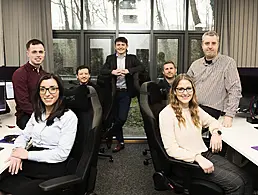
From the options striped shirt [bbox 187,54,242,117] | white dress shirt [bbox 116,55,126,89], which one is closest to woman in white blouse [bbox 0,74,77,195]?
striped shirt [bbox 187,54,242,117]

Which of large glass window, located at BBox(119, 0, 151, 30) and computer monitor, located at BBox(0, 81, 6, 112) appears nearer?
computer monitor, located at BBox(0, 81, 6, 112)

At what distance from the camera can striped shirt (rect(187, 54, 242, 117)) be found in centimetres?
269

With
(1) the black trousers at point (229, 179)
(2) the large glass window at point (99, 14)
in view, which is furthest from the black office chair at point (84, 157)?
(2) the large glass window at point (99, 14)

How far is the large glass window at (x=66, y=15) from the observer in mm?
5449

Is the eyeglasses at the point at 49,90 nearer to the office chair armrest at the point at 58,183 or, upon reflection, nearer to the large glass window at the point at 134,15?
the office chair armrest at the point at 58,183

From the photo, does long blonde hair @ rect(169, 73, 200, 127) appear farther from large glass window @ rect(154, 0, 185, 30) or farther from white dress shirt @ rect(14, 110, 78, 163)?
large glass window @ rect(154, 0, 185, 30)

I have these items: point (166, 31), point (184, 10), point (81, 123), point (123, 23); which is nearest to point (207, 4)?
point (184, 10)

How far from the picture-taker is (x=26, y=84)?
278 cm

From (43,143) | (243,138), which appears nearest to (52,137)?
(43,143)

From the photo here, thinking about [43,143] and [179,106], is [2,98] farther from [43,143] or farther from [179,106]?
[179,106]

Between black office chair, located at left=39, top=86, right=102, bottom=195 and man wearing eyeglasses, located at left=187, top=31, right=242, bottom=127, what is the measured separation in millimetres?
1083

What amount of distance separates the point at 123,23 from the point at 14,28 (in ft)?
5.94

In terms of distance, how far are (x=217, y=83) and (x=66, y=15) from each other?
3.56 metres

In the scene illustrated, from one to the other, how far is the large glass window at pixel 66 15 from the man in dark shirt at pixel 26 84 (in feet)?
8.87
